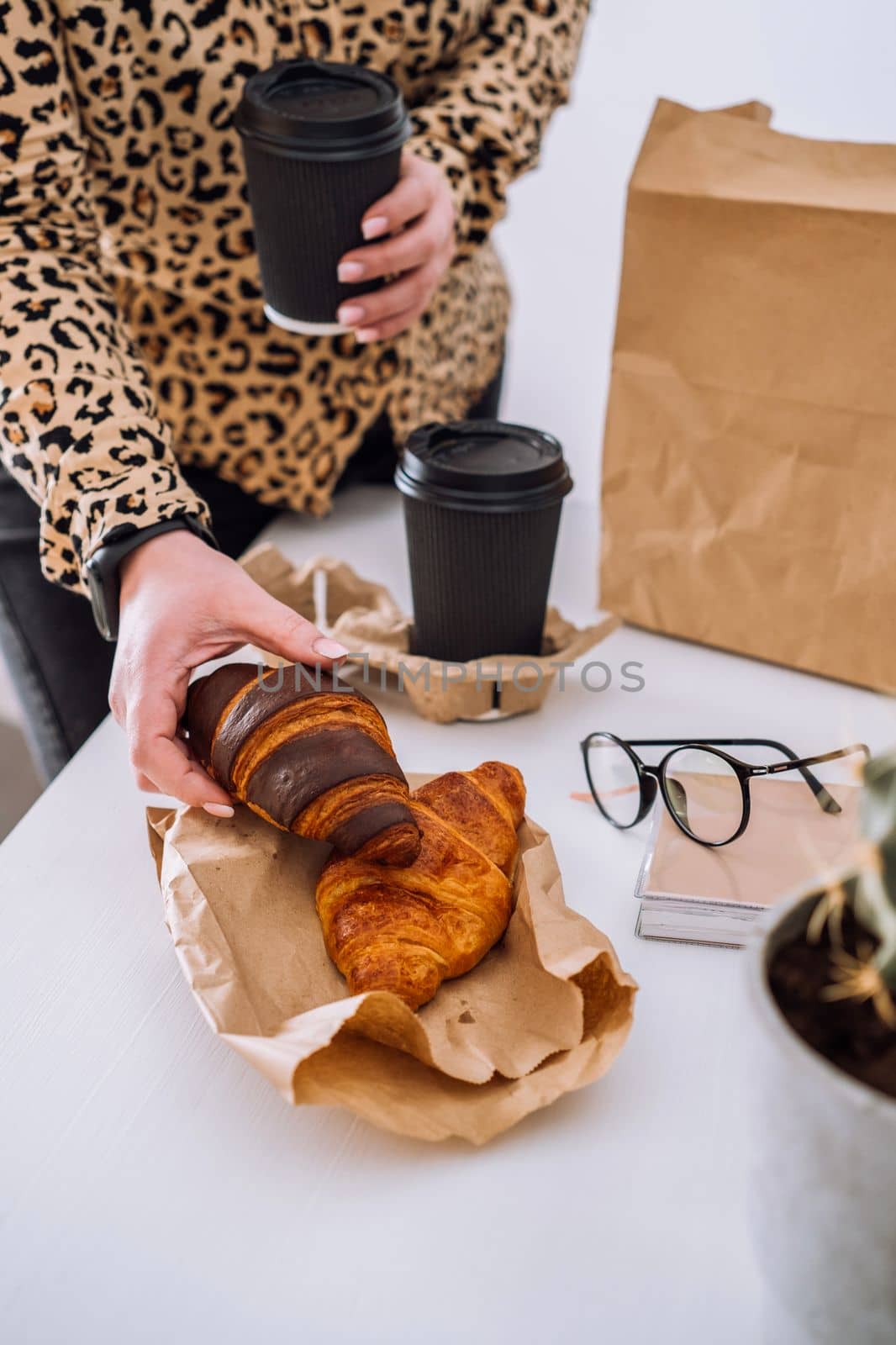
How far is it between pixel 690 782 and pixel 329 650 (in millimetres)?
241

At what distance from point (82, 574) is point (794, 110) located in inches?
46.2

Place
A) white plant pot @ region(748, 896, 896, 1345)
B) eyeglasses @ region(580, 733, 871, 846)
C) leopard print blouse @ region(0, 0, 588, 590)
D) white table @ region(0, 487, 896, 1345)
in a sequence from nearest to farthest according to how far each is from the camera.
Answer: white plant pot @ region(748, 896, 896, 1345)
white table @ region(0, 487, 896, 1345)
eyeglasses @ region(580, 733, 871, 846)
leopard print blouse @ region(0, 0, 588, 590)

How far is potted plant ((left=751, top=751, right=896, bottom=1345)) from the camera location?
33 cm

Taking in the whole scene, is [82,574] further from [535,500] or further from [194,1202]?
[194,1202]

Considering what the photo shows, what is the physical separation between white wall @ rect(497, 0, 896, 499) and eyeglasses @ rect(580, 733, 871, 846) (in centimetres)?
54

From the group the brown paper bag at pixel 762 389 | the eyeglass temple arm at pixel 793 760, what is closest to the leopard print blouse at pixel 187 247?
the brown paper bag at pixel 762 389

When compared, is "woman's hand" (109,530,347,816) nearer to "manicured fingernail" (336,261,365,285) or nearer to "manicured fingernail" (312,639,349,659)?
"manicured fingernail" (312,639,349,659)

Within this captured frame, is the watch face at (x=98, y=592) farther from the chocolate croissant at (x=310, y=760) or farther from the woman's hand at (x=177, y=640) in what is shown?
the chocolate croissant at (x=310, y=760)

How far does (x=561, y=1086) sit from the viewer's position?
0.53 m

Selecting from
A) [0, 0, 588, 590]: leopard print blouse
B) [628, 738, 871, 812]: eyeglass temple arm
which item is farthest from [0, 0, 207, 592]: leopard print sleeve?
[628, 738, 871, 812]: eyeglass temple arm

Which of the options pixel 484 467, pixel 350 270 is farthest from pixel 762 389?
pixel 350 270

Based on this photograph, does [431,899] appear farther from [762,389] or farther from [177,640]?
[762,389]

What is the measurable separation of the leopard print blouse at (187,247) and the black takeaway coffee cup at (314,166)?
132 millimetres

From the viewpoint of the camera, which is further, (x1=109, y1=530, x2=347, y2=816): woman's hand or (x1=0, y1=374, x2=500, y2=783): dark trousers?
(x1=0, y1=374, x2=500, y2=783): dark trousers
